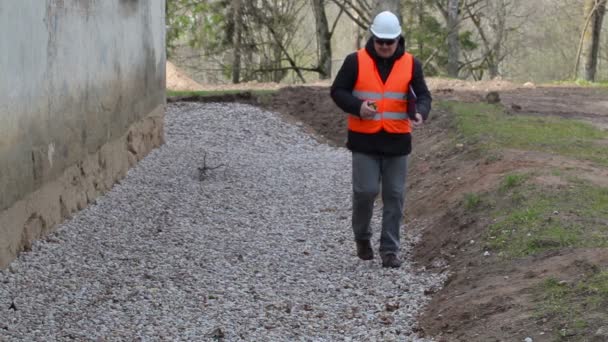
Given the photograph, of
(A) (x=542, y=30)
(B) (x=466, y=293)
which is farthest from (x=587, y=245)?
(A) (x=542, y=30)

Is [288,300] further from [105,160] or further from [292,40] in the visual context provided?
[292,40]

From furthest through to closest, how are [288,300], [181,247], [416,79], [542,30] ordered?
[542,30] < [181,247] < [416,79] < [288,300]

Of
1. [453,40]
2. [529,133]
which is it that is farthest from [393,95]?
[453,40]

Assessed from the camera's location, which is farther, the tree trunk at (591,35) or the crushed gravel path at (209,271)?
the tree trunk at (591,35)

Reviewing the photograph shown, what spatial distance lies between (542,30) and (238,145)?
22.3m

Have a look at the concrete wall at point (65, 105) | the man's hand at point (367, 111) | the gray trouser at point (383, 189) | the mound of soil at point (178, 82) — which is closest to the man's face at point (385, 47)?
the man's hand at point (367, 111)

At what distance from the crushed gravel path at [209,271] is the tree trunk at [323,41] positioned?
61.9ft

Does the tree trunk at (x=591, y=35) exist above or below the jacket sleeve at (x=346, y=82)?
below

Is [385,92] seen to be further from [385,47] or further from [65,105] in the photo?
[65,105]

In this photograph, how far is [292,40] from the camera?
31.1 metres

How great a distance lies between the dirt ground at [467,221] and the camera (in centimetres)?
576

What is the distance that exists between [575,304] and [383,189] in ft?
8.25

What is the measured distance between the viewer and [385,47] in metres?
7.38

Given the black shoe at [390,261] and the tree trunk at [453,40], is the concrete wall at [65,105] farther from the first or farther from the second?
the tree trunk at [453,40]
